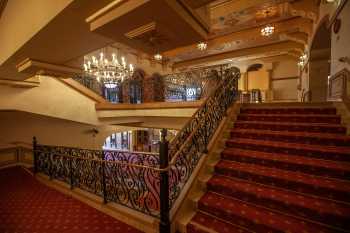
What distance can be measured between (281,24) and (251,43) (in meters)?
2.51

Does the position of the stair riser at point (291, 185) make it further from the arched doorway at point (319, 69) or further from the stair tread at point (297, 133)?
the arched doorway at point (319, 69)

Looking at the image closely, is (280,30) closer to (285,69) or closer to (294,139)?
(294,139)

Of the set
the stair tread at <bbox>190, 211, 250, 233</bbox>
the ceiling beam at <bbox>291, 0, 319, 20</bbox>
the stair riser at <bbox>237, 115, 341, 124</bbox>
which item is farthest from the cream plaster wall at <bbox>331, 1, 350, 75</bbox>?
the stair tread at <bbox>190, 211, 250, 233</bbox>

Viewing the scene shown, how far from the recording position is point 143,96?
8375mm

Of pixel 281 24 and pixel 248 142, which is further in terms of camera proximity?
pixel 281 24

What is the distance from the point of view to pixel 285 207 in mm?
2463

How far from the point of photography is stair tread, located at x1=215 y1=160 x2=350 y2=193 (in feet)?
8.28

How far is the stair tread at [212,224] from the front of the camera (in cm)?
245

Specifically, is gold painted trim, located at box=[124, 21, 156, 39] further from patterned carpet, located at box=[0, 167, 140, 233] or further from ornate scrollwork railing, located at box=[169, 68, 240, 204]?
patterned carpet, located at box=[0, 167, 140, 233]

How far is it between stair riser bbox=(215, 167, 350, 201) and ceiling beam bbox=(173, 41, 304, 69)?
28.3 feet

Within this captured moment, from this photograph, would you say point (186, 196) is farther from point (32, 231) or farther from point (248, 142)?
point (32, 231)

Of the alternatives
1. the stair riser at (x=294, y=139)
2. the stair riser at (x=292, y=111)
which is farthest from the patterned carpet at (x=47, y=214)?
the stair riser at (x=292, y=111)

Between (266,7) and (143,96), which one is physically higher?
(266,7)

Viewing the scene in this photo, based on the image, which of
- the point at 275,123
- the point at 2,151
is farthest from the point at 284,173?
the point at 2,151
